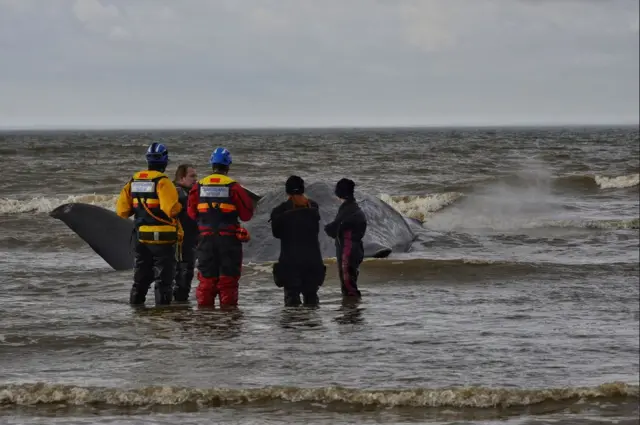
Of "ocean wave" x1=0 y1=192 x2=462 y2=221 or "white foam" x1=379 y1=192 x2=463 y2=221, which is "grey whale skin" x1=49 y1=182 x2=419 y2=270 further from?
"ocean wave" x1=0 y1=192 x2=462 y2=221

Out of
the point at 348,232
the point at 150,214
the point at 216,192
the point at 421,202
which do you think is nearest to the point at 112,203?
the point at 421,202

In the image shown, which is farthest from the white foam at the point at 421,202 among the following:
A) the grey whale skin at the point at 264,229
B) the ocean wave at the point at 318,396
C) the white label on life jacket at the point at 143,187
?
the ocean wave at the point at 318,396

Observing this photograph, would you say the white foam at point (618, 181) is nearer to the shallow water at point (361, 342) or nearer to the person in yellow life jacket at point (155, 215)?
the shallow water at point (361, 342)

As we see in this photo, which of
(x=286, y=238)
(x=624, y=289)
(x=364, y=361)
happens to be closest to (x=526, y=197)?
(x=624, y=289)

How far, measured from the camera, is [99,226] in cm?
1431

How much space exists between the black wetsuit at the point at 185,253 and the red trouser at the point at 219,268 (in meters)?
0.51

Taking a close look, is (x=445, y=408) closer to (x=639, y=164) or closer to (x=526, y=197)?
(x=526, y=197)

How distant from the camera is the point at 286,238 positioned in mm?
11062

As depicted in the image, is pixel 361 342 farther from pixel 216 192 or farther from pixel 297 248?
pixel 216 192

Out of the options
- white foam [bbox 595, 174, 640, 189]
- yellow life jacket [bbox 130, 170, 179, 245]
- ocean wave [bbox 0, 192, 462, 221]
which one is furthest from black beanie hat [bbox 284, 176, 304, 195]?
white foam [bbox 595, 174, 640, 189]

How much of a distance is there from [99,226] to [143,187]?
372cm

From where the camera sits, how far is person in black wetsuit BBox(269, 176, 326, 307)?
11.0m

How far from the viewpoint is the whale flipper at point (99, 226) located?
14.2m

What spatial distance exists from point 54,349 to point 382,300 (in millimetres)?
4149
